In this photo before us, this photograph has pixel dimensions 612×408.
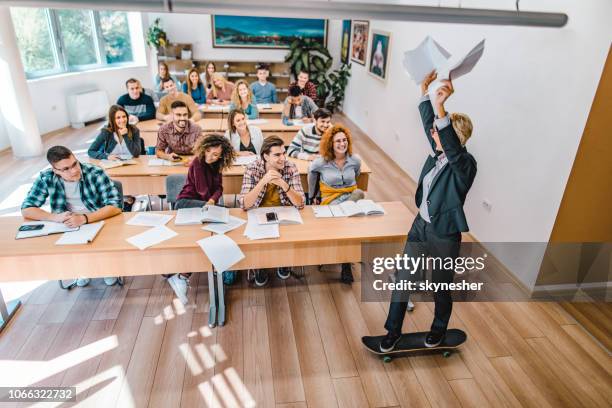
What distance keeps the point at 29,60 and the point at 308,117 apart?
5.68 m

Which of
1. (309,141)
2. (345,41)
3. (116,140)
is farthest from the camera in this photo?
(345,41)

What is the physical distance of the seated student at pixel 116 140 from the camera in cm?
461

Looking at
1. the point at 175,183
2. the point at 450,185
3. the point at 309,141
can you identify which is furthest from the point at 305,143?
the point at 450,185

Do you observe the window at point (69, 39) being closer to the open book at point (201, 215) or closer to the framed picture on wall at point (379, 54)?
the framed picture on wall at point (379, 54)

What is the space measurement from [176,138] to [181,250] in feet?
7.05

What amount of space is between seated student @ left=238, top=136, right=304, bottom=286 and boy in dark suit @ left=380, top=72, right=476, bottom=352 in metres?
1.12

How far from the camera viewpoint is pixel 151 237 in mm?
3086

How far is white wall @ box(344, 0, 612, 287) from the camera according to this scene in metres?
3.20

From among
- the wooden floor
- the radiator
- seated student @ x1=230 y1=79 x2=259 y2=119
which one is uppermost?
seated student @ x1=230 y1=79 x2=259 y2=119

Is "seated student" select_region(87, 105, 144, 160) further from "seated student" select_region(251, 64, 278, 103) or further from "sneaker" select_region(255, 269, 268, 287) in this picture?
"seated student" select_region(251, 64, 278, 103)

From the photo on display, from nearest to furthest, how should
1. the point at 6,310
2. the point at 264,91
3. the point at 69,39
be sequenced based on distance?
1. the point at 6,310
2. the point at 264,91
3. the point at 69,39

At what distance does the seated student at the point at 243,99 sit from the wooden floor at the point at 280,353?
10.5 feet

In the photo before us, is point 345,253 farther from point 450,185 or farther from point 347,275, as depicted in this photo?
point 450,185


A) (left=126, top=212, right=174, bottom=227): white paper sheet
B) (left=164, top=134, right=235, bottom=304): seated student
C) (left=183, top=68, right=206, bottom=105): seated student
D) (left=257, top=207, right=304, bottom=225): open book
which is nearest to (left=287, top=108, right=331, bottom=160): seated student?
(left=164, top=134, right=235, bottom=304): seated student
